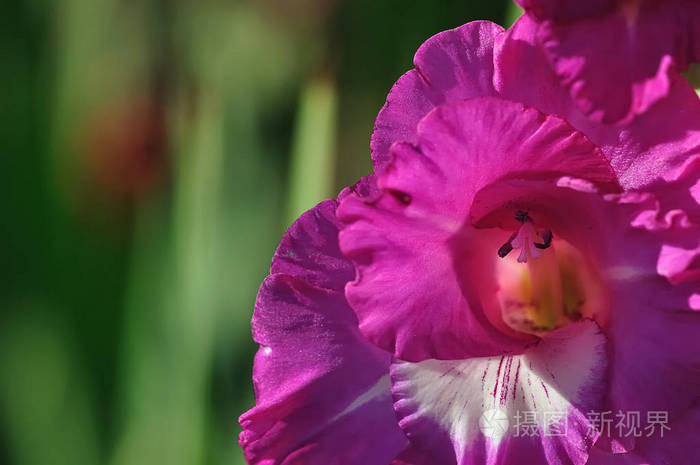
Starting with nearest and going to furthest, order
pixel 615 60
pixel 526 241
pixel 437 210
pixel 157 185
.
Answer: pixel 615 60 → pixel 437 210 → pixel 526 241 → pixel 157 185

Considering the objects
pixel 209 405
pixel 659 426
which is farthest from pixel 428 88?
pixel 209 405

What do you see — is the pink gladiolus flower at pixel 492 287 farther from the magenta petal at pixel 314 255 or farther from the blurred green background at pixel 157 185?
the blurred green background at pixel 157 185

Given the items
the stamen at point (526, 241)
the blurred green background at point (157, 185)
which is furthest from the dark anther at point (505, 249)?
the blurred green background at point (157, 185)

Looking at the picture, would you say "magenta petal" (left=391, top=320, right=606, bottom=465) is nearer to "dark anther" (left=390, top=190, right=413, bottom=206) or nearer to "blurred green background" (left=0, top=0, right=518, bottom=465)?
"dark anther" (left=390, top=190, right=413, bottom=206)

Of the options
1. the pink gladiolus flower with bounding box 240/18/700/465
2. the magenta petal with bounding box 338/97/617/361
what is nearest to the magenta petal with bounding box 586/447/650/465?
the pink gladiolus flower with bounding box 240/18/700/465

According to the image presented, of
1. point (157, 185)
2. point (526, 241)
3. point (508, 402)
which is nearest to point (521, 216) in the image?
point (526, 241)

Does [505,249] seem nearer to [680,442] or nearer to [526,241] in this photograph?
[526,241]
